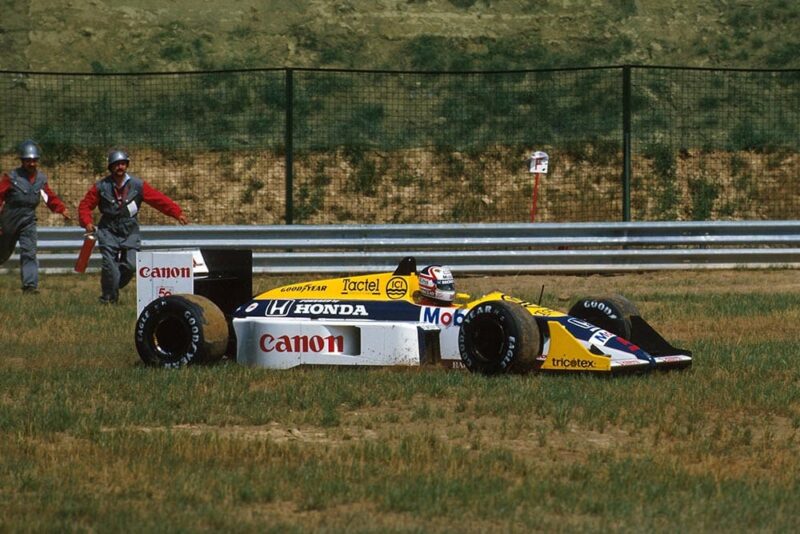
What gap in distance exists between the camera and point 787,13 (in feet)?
106

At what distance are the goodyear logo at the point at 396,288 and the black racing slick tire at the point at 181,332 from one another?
1.31 m

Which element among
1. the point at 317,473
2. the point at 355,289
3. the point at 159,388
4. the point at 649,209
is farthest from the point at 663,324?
the point at 649,209

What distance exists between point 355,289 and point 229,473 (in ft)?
12.1

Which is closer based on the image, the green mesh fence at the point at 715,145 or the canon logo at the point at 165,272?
the canon logo at the point at 165,272

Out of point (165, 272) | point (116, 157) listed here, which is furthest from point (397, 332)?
point (116, 157)

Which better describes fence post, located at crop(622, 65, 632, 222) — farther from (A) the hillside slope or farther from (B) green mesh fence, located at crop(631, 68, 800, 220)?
(A) the hillside slope

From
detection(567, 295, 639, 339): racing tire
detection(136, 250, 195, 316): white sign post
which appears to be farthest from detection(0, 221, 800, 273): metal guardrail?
detection(567, 295, 639, 339): racing tire

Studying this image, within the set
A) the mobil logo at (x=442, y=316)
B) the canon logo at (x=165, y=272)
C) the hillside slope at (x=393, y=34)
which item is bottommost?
the mobil logo at (x=442, y=316)

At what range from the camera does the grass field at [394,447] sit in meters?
7.17

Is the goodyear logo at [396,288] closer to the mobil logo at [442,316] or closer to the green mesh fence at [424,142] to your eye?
the mobil logo at [442,316]

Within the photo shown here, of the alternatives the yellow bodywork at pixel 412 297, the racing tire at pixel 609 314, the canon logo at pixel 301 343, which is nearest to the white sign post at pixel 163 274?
the yellow bodywork at pixel 412 297

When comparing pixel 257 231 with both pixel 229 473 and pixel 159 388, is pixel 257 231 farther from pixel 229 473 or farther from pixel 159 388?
pixel 229 473

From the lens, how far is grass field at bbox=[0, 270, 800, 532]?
7.17 m

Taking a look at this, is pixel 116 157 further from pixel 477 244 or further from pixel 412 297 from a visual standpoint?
pixel 412 297
